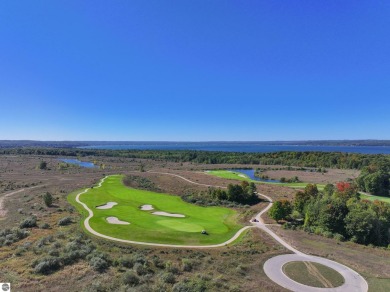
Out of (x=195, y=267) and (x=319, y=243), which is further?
(x=319, y=243)

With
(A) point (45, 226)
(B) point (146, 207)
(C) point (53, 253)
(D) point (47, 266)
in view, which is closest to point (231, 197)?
(B) point (146, 207)

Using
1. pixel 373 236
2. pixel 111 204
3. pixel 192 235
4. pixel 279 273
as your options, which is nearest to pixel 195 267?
pixel 279 273

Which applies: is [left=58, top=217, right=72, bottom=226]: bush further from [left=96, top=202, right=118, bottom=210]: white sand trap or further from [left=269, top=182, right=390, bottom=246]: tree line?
[left=269, top=182, right=390, bottom=246]: tree line

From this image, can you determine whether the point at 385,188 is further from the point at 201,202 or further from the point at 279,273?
the point at 279,273

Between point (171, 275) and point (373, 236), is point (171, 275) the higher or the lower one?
the higher one

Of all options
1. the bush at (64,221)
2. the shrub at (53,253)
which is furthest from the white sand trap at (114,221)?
the shrub at (53,253)

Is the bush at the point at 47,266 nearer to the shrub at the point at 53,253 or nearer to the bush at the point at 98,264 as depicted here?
the shrub at the point at 53,253
